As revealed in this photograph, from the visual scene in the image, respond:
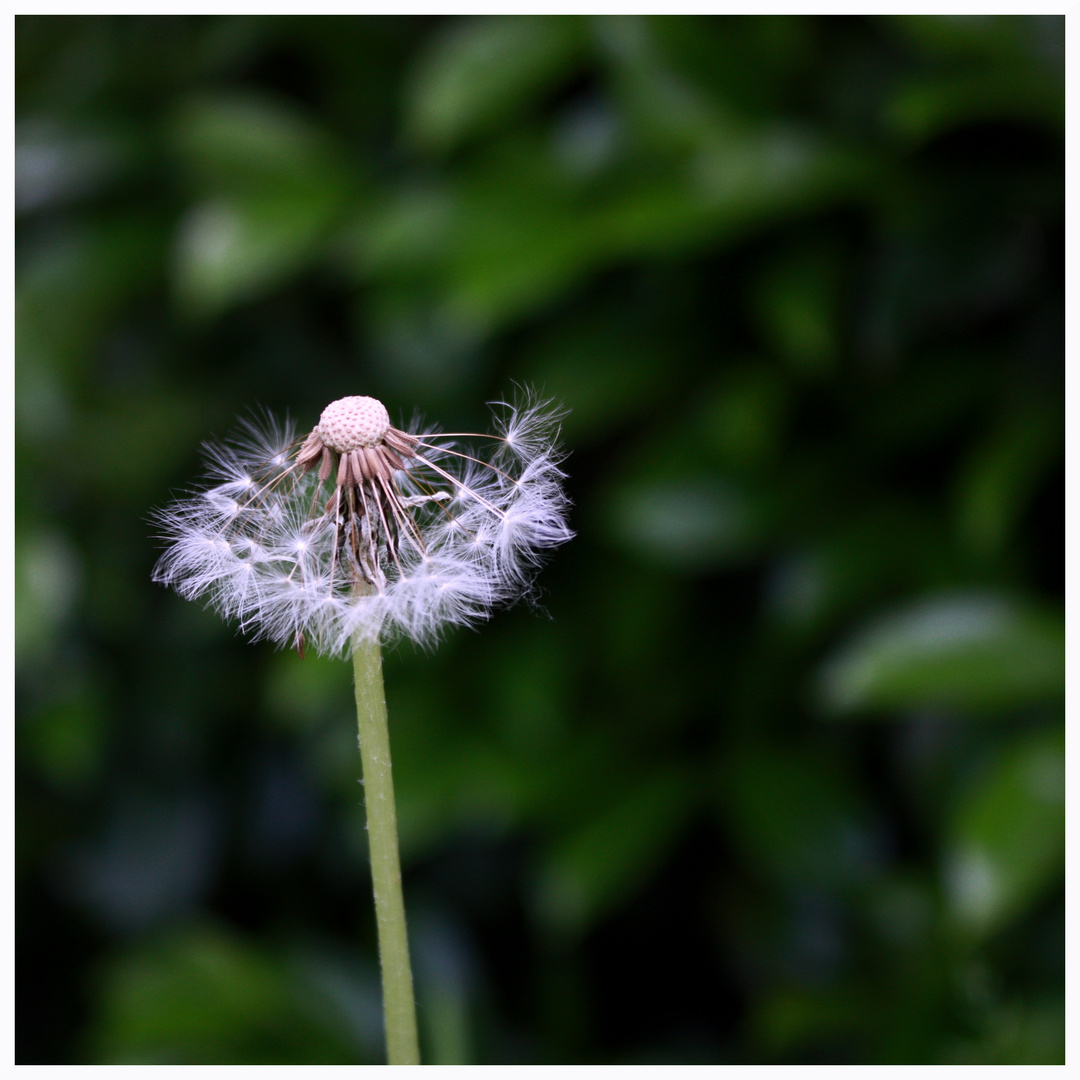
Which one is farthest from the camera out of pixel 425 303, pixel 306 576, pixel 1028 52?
pixel 425 303

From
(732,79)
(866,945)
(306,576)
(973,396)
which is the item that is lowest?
(866,945)

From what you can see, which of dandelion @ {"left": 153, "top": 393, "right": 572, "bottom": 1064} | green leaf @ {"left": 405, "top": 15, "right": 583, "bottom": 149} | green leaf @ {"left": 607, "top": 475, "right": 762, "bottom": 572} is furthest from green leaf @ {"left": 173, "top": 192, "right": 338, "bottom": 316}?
dandelion @ {"left": 153, "top": 393, "right": 572, "bottom": 1064}

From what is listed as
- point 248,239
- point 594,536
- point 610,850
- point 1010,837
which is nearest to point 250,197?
point 248,239

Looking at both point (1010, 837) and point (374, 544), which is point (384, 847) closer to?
point (374, 544)

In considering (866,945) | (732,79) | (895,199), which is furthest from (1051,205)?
(866,945)

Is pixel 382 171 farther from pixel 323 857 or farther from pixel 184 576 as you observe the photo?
pixel 184 576

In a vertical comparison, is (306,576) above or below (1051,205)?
below

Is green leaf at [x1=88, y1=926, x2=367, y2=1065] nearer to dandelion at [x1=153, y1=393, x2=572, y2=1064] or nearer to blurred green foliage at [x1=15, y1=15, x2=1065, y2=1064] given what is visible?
blurred green foliage at [x1=15, y1=15, x2=1065, y2=1064]
